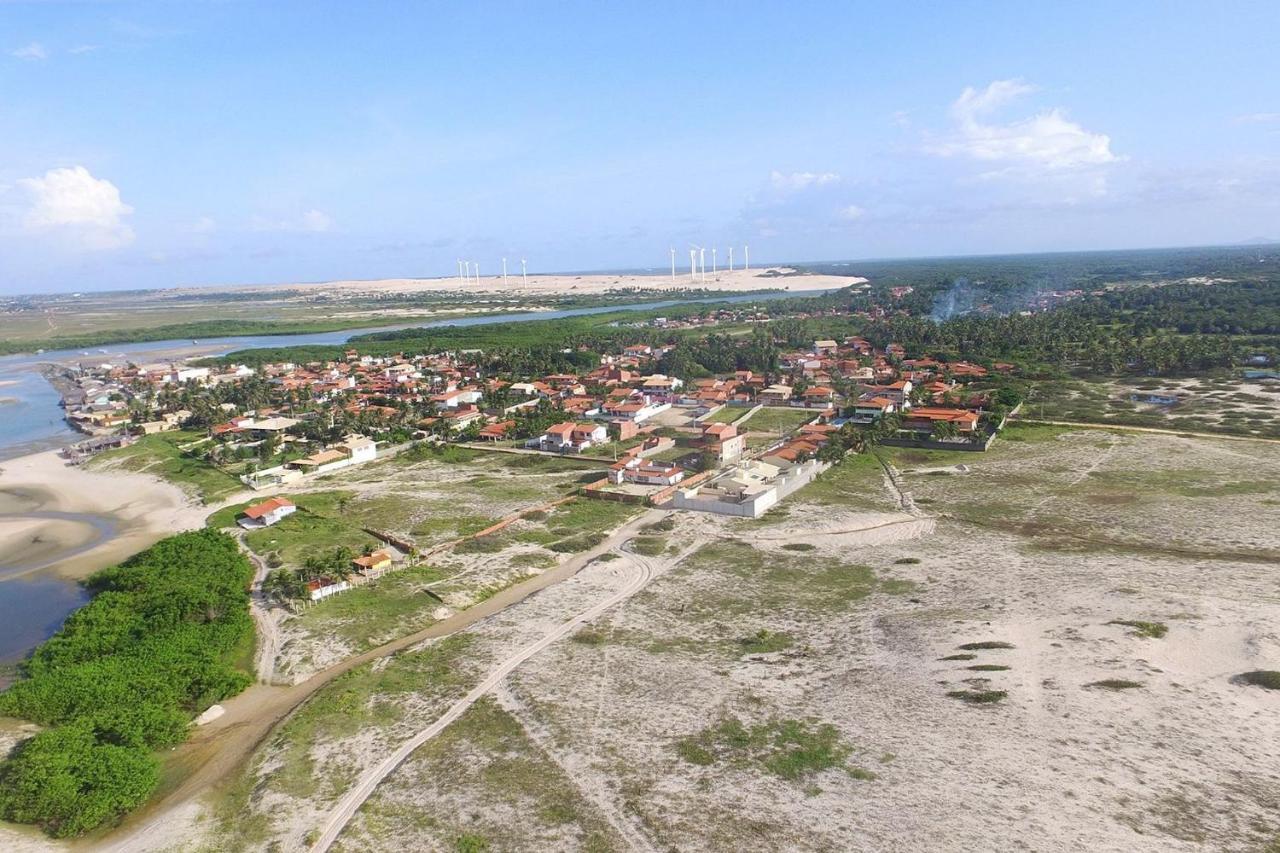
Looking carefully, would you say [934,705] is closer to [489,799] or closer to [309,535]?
[489,799]

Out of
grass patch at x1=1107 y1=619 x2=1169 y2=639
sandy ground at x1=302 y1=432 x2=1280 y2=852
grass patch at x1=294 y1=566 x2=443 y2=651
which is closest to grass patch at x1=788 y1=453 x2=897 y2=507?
sandy ground at x1=302 y1=432 x2=1280 y2=852

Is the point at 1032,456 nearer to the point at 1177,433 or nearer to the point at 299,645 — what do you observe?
the point at 1177,433

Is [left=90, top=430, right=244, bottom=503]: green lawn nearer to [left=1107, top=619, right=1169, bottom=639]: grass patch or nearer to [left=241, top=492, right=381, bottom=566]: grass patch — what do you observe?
[left=241, top=492, right=381, bottom=566]: grass patch

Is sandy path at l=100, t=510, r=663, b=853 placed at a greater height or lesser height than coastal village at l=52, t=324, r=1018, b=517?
lesser

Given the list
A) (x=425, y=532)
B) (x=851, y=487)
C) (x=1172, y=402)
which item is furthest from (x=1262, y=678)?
(x=1172, y=402)

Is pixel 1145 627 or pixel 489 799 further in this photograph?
pixel 1145 627

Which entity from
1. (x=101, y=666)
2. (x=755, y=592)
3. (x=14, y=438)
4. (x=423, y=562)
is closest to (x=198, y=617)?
(x=101, y=666)
